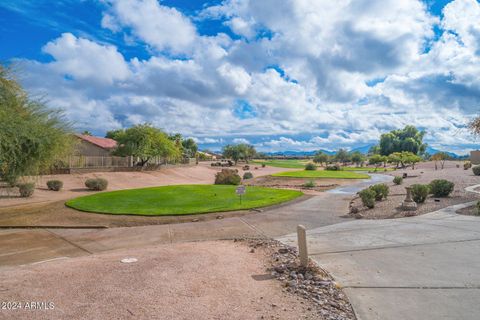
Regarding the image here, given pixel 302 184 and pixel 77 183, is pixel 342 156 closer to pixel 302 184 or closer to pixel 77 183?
pixel 302 184

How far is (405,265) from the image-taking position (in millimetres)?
7102

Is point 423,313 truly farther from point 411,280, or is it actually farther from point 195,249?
point 195,249

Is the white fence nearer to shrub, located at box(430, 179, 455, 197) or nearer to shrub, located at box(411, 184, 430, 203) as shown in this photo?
shrub, located at box(411, 184, 430, 203)

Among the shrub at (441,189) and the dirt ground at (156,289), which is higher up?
the shrub at (441,189)

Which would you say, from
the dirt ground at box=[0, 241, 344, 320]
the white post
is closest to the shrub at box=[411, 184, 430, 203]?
the dirt ground at box=[0, 241, 344, 320]

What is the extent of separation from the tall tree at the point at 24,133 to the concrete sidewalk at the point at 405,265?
11145mm

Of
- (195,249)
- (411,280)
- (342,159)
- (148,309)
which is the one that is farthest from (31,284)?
(342,159)

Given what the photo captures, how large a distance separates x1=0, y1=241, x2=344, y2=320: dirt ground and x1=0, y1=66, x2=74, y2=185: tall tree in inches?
296

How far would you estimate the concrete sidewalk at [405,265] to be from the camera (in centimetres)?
516

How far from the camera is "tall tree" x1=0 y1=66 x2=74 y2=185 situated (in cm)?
1305

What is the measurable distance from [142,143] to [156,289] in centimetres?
4842

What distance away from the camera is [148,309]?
5105 millimetres

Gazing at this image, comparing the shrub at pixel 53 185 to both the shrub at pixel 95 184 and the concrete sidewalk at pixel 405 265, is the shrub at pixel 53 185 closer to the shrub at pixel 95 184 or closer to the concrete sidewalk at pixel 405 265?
the shrub at pixel 95 184

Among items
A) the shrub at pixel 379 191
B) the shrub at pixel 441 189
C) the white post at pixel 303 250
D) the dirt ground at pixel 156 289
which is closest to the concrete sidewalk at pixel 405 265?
the white post at pixel 303 250
